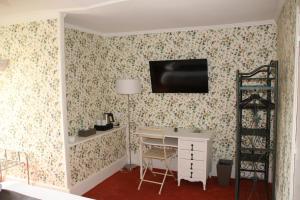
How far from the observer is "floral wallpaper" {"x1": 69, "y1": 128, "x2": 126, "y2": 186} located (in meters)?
3.28

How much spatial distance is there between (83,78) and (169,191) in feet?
7.20

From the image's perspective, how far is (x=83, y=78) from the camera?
3865 mm

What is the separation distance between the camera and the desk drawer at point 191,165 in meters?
3.43

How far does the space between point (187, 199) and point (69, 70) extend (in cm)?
250

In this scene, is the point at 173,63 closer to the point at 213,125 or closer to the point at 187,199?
the point at 213,125

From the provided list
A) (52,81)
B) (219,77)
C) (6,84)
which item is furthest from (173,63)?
(6,84)

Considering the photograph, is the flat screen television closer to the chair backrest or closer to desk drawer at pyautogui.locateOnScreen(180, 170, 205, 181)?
the chair backrest

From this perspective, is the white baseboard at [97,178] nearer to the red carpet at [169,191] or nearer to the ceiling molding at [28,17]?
the red carpet at [169,191]

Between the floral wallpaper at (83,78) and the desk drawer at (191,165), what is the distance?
166 centimetres

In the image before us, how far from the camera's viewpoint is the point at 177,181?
3756 millimetres

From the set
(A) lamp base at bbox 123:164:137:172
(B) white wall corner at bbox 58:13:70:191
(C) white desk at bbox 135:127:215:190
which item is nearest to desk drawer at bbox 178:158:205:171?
(C) white desk at bbox 135:127:215:190

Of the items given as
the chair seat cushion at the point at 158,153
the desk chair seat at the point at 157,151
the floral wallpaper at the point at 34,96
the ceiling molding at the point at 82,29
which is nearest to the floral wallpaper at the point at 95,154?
the floral wallpaper at the point at 34,96

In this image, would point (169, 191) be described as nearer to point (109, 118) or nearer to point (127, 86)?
point (109, 118)

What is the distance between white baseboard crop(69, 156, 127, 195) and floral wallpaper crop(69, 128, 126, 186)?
0.17ft
